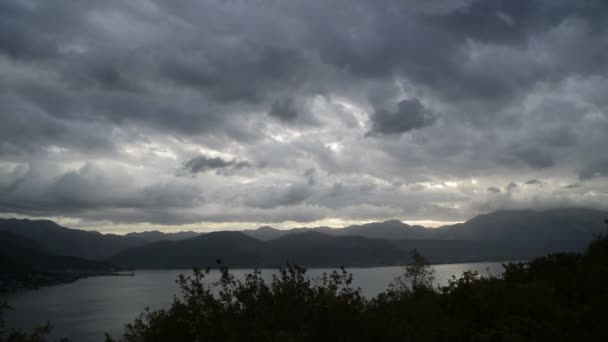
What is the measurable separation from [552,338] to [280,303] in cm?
821

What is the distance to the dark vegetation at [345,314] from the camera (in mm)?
11859

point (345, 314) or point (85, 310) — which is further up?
point (345, 314)

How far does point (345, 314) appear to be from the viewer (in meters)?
11.8

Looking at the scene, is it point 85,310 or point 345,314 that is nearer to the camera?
point 345,314

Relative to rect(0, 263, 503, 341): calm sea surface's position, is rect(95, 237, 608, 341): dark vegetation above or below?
above

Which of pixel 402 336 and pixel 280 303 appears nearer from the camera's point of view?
pixel 402 336

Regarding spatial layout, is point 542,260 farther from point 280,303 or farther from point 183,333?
point 183,333

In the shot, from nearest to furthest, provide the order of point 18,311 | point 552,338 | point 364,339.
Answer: point 364,339 → point 552,338 → point 18,311

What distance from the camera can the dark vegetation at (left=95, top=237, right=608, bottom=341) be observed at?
38.9ft

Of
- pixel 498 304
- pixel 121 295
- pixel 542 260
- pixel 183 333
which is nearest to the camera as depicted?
pixel 183 333

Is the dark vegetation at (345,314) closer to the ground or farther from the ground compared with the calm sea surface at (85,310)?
farther from the ground

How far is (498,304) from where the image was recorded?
55.0ft

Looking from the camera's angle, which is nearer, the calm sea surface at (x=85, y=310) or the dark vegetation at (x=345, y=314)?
the dark vegetation at (x=345, y=314)

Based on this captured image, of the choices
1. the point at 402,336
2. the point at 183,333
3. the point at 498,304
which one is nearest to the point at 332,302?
the point at 402,336
